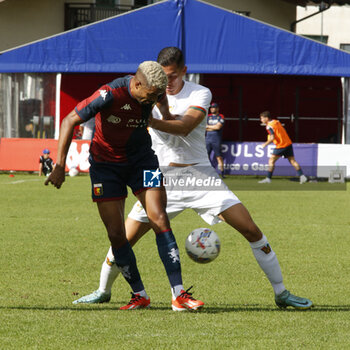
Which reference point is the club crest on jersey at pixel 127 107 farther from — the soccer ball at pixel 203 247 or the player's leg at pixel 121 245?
the soccer ball at pixel 203 247

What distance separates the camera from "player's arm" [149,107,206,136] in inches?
245

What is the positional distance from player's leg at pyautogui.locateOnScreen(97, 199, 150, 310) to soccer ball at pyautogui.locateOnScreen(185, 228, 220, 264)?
643mm

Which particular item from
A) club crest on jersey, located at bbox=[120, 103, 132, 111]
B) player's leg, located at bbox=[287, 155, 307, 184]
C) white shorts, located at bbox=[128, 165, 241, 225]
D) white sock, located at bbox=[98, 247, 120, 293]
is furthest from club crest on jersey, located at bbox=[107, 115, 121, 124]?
player's leg, located at bbox=[287, 155, 307, 184]

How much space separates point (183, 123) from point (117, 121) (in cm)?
65

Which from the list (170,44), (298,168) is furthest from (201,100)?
(170,44)

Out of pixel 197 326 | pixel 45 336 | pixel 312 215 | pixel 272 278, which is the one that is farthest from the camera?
pixel 312 215

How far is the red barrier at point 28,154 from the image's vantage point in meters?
24.2

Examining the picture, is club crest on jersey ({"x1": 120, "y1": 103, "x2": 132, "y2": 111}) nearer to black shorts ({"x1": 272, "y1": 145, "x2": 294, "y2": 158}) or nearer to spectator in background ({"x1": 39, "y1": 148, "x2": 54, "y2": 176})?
black shorts ({"x1": 272, "y1": 145, "x2": 294, "y2": 158})

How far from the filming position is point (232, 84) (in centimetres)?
3147

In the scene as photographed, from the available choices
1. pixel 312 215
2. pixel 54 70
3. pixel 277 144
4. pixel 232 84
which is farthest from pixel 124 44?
pixel 312 215

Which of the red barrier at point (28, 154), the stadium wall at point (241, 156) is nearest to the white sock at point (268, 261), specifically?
the stadium wall at point (241, 156)

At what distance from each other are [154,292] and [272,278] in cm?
128

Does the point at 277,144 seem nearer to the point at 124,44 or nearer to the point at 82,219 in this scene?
the point at 124,44

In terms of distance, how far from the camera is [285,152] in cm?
2272
